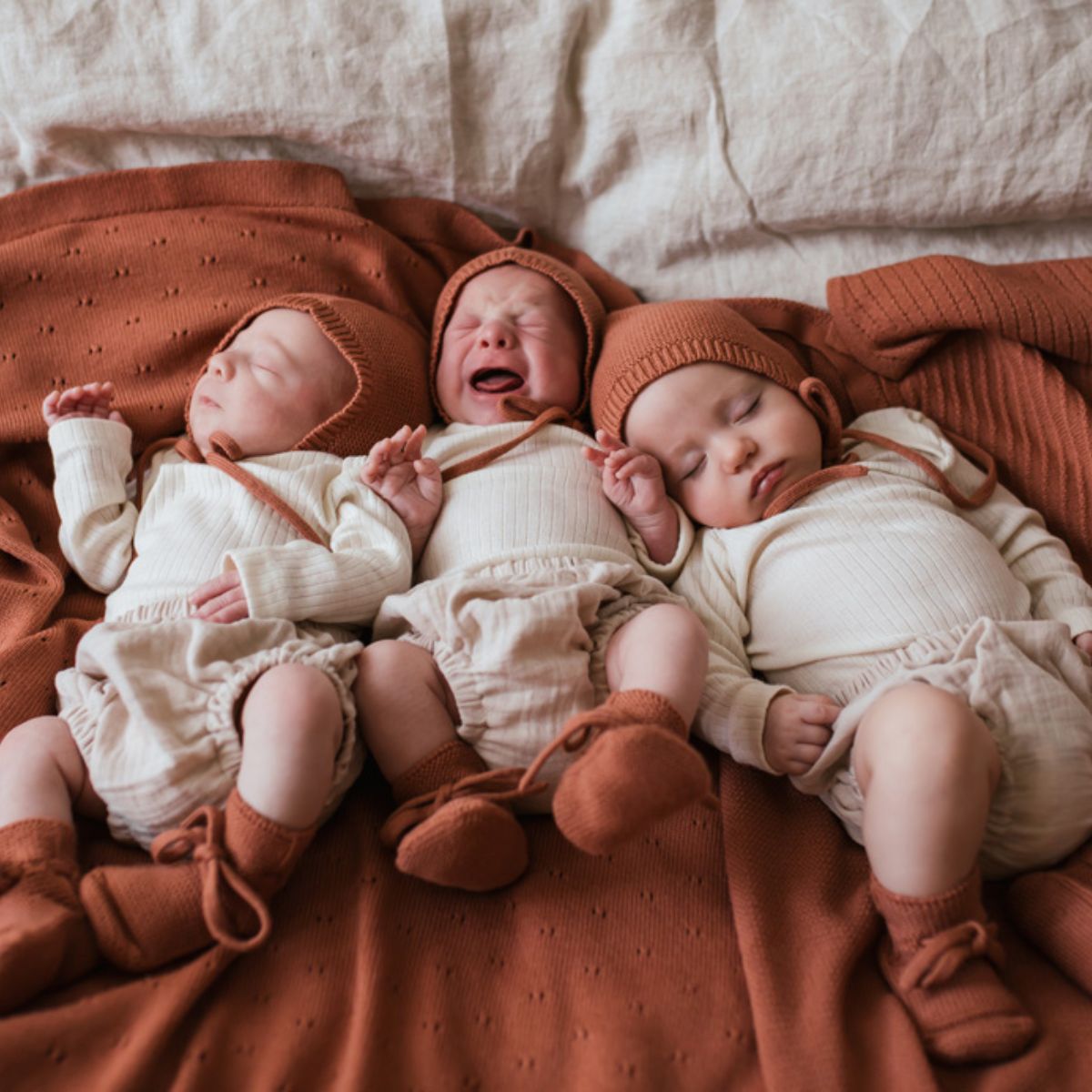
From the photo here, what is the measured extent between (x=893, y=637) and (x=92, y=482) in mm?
1024

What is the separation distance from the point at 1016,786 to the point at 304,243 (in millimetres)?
1221

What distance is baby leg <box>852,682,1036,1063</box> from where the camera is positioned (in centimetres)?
97

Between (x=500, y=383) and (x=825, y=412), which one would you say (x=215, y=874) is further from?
(x=825, y=412)

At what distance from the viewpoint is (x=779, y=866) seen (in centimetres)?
114

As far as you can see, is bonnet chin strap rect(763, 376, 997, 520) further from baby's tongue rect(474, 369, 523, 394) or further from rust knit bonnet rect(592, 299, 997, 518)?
baby's tongue rect(474, 369, 523, 394)

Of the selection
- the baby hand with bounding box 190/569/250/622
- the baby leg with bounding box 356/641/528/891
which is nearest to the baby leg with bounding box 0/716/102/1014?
the baby hand with bounding box 190/569/250/622

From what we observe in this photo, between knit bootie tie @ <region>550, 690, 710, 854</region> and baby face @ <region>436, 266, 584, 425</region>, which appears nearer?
knit bootie tie @ <region>550, 690, 710, 854</region>

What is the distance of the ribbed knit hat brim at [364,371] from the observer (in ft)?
4.86

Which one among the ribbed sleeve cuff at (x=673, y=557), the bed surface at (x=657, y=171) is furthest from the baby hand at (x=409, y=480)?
the bed surface at (x=657, y=171)

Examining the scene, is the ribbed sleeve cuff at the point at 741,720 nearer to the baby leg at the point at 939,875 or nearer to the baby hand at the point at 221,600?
the baby leg at the point at 939,875

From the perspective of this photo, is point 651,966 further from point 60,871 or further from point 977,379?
point 977,379

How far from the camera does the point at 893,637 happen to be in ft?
4.01

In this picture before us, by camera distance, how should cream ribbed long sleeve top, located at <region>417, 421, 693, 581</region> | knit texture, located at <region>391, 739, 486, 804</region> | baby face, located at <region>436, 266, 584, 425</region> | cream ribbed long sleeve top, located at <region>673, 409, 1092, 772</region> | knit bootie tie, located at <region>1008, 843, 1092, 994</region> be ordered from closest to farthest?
knit bootie tie, located at <region>1008, 843, 1092, 994</region> < knit texture, located at <region>391, 739, 486, 804</region> < cream ribbed long sleeve top, located at <region>673, 409, 1092, 772</region> < cream ribbed long sleeve top, located at <region>417, 421, 693, 581</region> < baby face, located at <region>436, 266, 584, 425</region>

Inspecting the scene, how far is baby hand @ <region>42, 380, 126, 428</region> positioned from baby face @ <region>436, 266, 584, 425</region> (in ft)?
1.52
